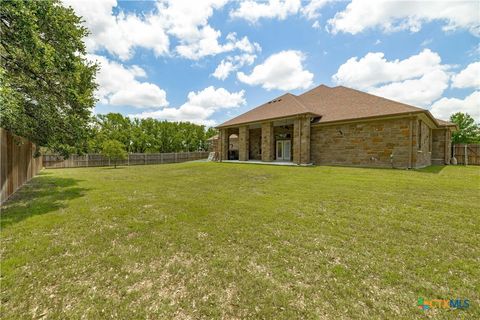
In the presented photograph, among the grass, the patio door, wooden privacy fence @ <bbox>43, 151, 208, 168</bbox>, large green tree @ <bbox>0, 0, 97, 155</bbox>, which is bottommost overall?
the grass

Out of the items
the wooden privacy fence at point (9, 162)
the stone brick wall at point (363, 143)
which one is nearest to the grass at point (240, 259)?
the wooden privacy fence at point (9, 162)

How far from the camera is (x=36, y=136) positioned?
7.19 m

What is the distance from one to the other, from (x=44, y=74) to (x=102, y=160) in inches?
802

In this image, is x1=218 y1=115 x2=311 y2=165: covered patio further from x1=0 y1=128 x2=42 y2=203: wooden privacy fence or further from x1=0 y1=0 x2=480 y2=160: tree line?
x1=0 y1=128 x2=42 y2=203: wooden privacy fence

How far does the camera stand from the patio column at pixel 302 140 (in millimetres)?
15516

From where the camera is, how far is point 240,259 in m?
2.91

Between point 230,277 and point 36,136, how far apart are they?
29.2 ft

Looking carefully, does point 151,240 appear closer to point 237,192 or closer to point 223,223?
point 223,223

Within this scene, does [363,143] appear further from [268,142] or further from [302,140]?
[268,142]

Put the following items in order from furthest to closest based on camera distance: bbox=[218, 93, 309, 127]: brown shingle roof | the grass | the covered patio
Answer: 1. bbox=[218, 93, 309, 127]: brown shingle roof
2. the covered patio
3. the grass

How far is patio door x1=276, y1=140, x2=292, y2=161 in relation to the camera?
1940 cm

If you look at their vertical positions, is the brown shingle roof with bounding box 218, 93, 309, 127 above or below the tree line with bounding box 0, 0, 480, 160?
above

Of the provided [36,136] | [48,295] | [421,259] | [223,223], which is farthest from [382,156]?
[36,136]

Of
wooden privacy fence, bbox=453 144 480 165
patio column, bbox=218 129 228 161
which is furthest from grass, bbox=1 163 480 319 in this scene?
wooden privacy fence, bbox=453 144 480 165
